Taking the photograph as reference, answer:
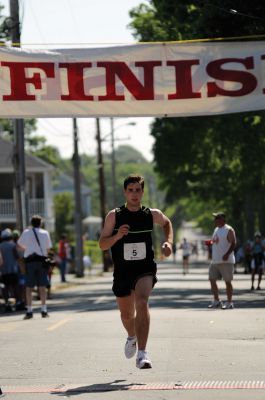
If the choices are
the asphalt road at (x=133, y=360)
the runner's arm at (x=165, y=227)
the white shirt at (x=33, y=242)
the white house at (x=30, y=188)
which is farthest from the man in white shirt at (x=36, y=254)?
the white house at (x=30, y=188)

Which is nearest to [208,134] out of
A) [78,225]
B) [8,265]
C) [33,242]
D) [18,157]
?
[78,225]

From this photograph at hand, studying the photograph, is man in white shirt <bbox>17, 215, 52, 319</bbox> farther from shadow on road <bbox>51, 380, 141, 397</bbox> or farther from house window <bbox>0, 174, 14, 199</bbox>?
house window <bbox>0, 174, 14, 199</bbox>

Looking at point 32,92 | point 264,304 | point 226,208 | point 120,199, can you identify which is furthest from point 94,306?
point 120,199

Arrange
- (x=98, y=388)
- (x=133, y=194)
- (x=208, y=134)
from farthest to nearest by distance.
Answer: (x=208, y=134), (x=133, y=194), (x=98, y=388)

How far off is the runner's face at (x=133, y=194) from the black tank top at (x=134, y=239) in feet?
0.36

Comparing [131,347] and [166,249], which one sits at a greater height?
[166,249]

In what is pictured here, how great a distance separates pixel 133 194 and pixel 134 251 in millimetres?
582

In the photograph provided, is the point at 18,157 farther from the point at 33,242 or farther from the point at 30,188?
the point at 30,188

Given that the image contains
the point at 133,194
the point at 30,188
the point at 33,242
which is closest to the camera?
the point at 133,194

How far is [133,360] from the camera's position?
12.9 meters

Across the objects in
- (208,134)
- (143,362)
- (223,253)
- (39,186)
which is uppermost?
(208,134)

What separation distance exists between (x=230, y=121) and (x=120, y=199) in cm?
15638

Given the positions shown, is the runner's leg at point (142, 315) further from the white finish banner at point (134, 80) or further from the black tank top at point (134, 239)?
the white finish banner at point (134, 80)

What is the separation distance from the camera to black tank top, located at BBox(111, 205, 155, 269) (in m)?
11.4
